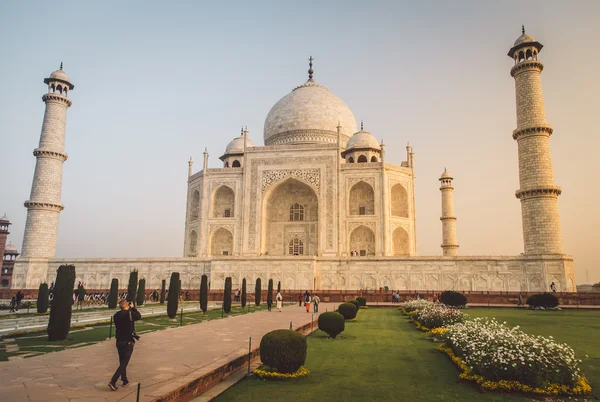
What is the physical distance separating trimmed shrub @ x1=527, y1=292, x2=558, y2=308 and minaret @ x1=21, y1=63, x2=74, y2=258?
957 inches

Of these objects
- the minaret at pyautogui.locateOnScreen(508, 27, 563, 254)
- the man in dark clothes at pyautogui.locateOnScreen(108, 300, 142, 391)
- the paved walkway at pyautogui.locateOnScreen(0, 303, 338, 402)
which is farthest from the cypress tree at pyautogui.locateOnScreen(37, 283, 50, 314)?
the minaret at pyautogui.locateOnScreen(508, 27, 563, 254)

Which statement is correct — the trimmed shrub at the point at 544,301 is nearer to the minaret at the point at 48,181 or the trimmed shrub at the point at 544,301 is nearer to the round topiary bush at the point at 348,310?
the round topiary bush at the point at 348,310

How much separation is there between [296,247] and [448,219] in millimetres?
10678

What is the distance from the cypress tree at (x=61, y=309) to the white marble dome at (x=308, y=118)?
24430mm

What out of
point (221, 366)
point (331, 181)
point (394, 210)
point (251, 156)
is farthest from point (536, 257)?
point (221, 366)

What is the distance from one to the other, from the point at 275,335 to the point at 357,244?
22955 millimetres

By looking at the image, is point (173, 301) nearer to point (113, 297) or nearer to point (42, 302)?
point (42, 302)

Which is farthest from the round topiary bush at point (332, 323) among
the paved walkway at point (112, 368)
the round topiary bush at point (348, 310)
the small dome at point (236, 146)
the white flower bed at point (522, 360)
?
the small dome at point (236, 146)

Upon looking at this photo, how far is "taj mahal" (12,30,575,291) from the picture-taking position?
2152 centimetres

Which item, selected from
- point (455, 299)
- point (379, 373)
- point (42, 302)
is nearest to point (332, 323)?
point (379, 373)

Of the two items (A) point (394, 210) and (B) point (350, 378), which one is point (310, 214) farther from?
(B) point (350, 378)

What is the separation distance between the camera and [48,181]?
2536 cm

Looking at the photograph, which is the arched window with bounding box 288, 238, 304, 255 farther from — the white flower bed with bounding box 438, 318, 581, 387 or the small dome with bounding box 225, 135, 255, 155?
the white flower bed with bounding box 438, 318, 581, 387

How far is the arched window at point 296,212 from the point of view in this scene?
3020 cm
